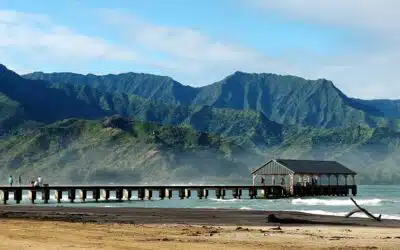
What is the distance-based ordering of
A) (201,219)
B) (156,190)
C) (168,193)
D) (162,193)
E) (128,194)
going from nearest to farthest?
(201,219)
(128,194)
(162,193)
(168,193)
(156,190)

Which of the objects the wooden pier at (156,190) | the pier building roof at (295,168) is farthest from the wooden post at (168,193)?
the pier building roof at (295,168)

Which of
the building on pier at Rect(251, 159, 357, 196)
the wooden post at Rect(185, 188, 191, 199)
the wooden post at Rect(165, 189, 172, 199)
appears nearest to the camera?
the wooden post at Rect(165, 189, 172, 199)

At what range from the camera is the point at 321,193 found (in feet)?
385

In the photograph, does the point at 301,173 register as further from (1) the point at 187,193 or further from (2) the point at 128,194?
(2) the point at 128,194

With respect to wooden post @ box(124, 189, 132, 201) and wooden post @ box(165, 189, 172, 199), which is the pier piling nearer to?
wooden post @ box(165, 189, 172, 199)

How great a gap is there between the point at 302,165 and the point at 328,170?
4.74 m

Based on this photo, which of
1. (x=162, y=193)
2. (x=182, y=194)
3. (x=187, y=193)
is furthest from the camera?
(x=187, y=193)

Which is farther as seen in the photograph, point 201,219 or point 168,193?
point 168,193

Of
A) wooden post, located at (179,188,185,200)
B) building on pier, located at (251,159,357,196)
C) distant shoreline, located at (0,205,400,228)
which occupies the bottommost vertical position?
distant shoreline, located at (0,205,400,228)

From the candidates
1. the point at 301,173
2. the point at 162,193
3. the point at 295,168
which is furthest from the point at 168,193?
the point at 301,173

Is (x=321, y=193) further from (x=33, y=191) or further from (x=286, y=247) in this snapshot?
(x=286, y=247)

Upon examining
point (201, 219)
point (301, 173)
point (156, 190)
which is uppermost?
point (301, 173)

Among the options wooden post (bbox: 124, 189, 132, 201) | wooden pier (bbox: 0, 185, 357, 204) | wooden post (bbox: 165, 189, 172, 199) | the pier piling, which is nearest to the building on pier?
wooden pier (bbox: 0, 185, 357, 204)

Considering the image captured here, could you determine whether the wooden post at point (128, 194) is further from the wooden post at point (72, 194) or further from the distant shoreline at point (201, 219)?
the distant shoreline at point (201, 219)
